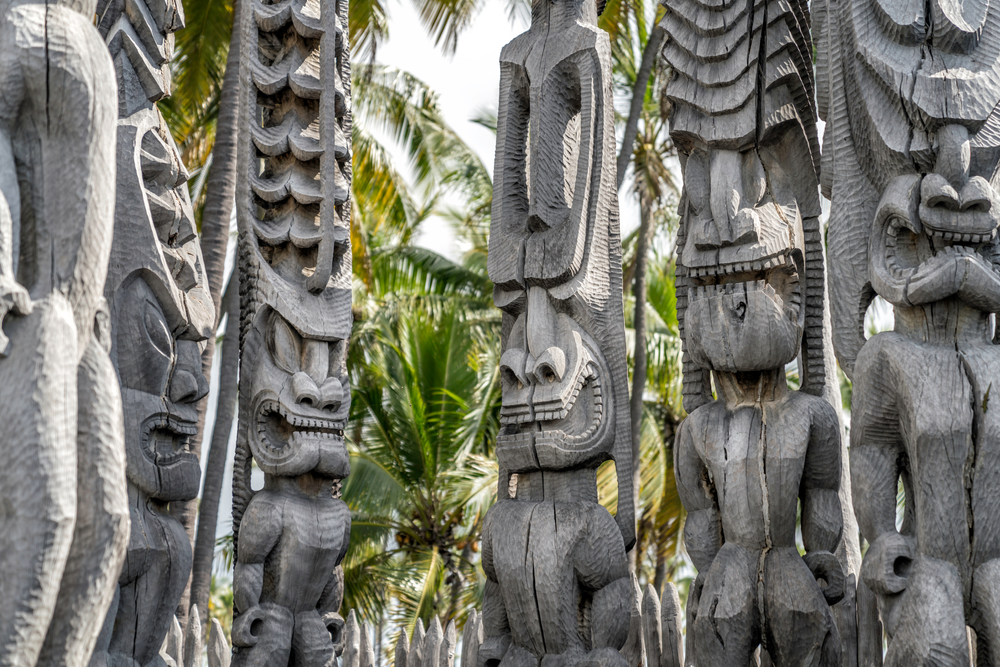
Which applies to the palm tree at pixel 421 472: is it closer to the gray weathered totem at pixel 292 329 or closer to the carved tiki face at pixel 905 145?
the gray weathered totem at pixel 292 329

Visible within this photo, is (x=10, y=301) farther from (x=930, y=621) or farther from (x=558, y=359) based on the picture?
(x=930, y=621)

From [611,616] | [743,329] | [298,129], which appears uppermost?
[298,129]

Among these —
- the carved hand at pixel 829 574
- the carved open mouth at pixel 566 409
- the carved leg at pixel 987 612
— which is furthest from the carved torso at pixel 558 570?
the carved leg at pixel 987 612

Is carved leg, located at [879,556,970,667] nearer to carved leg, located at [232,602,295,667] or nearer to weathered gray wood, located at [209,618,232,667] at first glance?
carved leg, located at [232,602,295,667]

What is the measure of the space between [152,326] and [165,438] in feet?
1.45

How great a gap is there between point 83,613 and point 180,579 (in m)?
1.84

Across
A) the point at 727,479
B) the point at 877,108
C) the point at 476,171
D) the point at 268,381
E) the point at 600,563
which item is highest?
the point at 476,171

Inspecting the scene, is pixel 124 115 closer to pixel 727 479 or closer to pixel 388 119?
pixel 727 479

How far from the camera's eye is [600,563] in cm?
446

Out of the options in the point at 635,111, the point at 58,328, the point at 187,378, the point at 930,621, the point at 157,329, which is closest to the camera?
the point at 58,328

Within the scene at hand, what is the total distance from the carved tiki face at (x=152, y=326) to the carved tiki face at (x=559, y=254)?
4.17 ft

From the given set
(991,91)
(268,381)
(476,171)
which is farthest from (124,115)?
(476,171)

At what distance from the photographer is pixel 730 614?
4055 mm

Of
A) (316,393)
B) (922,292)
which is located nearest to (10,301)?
(316,393)
